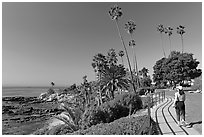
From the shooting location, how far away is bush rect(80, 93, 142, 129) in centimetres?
1116

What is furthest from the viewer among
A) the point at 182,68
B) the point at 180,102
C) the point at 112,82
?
the point at 182,68

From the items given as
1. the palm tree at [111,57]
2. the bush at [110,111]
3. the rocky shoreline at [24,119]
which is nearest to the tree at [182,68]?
the palm tree at [111,57]

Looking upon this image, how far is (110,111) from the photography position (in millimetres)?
12711

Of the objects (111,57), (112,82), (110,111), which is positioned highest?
(111,57)

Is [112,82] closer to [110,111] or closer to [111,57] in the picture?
[110,111]

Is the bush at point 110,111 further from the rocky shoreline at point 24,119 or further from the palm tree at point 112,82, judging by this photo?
the rocky shoreline at point 24,119

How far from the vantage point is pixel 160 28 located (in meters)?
50.0

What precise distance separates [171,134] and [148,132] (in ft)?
2.35

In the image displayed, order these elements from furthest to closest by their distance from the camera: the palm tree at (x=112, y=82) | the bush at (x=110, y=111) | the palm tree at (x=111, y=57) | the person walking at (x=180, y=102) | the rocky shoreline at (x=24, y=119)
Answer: the palm tree at (x=111, y=57) → the palm tree at (x=112, y=82) → the rocky shoreline at (x=24, y=119) → the bush at (x=110, y=111) → the person walking at (x=180, y=102)

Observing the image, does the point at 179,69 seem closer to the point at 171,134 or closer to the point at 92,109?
the point at 92,109

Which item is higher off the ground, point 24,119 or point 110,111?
point 110,111

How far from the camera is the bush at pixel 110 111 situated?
36.6ft

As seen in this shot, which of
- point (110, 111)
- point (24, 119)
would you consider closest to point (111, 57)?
point (24, 119)

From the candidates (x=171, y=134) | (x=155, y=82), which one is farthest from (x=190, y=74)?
(x=171, y=134)
